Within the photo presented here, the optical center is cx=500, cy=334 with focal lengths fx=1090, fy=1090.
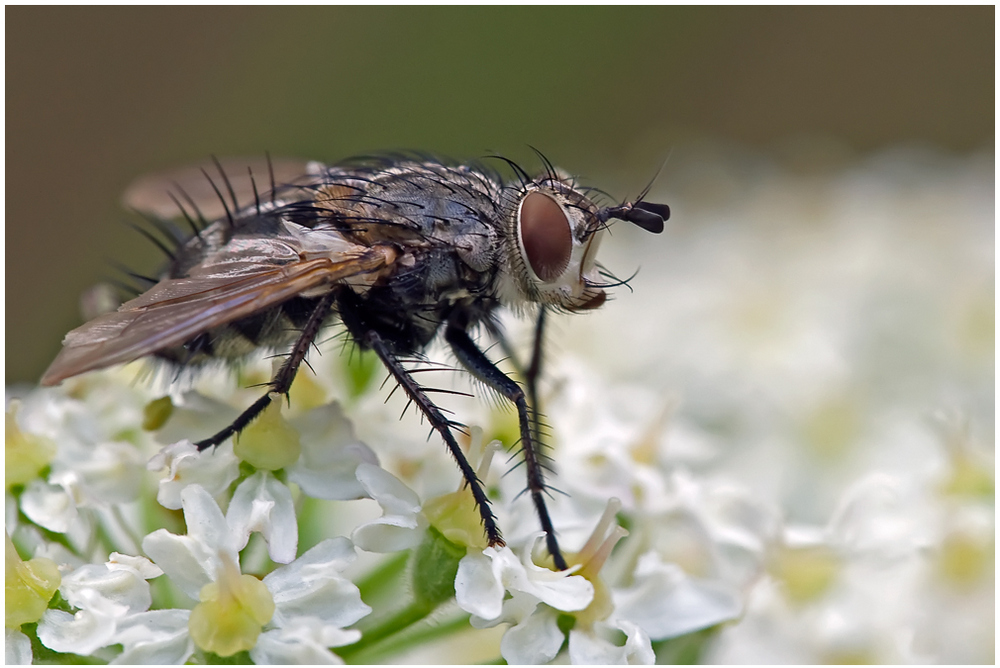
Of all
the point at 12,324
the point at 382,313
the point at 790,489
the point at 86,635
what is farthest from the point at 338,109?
the point at 86,635

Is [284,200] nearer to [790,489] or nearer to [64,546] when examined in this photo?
[64,546]

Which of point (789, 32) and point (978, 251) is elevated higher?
point (789, 32)

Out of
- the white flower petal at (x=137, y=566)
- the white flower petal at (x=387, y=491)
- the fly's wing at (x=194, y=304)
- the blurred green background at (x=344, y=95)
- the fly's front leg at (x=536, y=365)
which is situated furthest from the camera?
the blurred green background at (x=344, y=95)

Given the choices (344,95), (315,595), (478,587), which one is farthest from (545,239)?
(344,95)

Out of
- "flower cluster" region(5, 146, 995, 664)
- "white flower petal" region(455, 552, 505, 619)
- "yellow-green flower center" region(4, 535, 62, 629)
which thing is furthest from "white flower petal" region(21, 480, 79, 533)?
"white flower petal" region(455, 552, 505, 619)

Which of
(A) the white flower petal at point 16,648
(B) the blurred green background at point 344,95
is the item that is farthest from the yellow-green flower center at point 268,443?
(B) the blurred green background at point 344,95

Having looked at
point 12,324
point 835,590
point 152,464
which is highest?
point 835,590

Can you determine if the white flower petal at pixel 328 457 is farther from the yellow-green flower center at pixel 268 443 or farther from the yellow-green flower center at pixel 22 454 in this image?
the yellow-green flower center at pixel 22 454

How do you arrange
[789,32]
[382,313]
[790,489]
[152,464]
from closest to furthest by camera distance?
[152,464] → [382,313] → [790,489] → [789,32]
